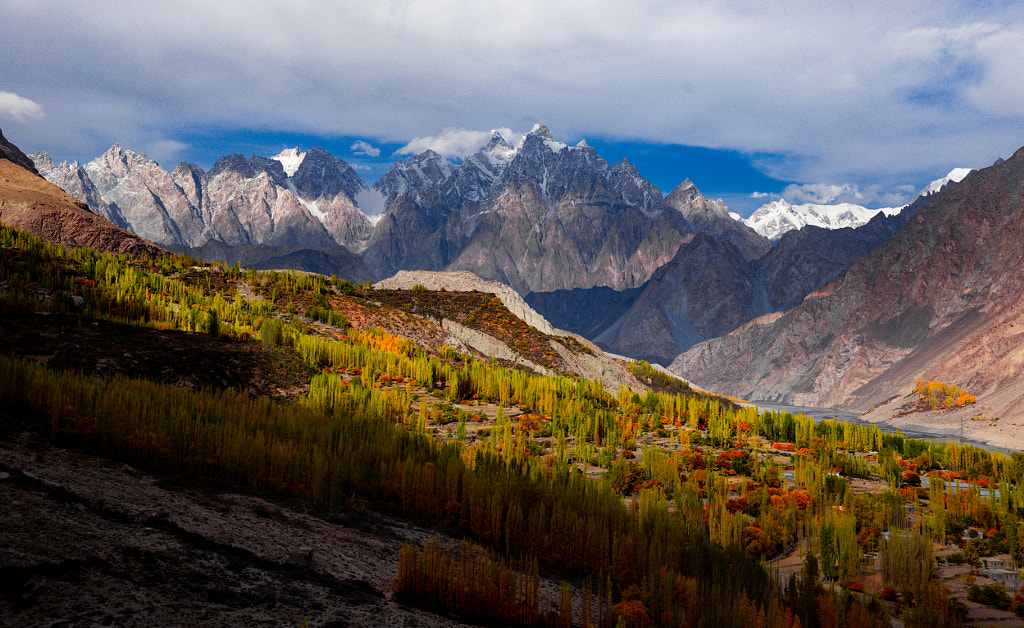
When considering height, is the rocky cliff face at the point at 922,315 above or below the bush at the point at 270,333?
above

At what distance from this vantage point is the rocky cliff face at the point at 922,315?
4503 inches

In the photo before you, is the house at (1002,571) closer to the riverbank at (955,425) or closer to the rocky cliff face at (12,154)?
the riverbank at (955,425)

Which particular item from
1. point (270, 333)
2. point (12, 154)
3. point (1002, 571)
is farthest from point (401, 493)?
point (12, 154)

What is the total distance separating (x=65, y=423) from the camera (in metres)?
8.54

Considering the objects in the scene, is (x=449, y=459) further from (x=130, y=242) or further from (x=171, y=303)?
(x=130, y=242)

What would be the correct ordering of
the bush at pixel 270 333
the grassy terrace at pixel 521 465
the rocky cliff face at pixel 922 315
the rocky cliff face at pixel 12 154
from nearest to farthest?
the grassy terrace at pixel 521 465 → the bush at pixel 270 333 → the rocky cliff face at pixel 12 154 → the rocky cliff face at pixel 922 315

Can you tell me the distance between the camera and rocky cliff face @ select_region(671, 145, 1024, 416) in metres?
114

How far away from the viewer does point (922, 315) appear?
493ft

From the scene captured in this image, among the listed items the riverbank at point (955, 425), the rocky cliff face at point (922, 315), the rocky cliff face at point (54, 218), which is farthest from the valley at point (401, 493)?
the rocky cliff face at point (922, 315)

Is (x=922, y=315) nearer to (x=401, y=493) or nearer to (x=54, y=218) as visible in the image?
(x=401, y=493)

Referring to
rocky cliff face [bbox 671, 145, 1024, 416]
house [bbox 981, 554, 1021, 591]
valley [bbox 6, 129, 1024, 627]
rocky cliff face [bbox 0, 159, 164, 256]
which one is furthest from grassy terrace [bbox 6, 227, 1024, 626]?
rocky cliff face [bbox 671, 145, 1024, 416]

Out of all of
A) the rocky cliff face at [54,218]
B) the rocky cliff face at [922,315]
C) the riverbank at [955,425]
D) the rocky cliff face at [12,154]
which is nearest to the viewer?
the rocky cliff face at [54,218]

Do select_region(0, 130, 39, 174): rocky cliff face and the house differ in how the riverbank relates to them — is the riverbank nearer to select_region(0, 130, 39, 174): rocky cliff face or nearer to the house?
the house

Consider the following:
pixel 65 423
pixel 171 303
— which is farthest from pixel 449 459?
pixel 171 303
